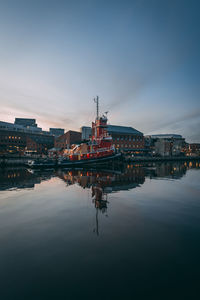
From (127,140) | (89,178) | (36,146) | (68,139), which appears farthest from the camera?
(36,146)

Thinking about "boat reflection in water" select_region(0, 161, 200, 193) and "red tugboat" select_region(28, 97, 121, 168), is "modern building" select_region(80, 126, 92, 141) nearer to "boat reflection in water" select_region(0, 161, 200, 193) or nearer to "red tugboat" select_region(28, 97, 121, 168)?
"red tugboat" select_region(28, 97, 121, 168)

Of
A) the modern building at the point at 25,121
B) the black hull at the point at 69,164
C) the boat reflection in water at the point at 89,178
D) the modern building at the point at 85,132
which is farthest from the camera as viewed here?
the modern building at the point at 25,121

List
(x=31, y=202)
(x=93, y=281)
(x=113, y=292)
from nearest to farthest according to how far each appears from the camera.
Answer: (x=113, y=292) → (x=93, y=281) → (x=31, y=202)

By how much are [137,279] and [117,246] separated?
65.7 inches

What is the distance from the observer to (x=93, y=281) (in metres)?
4.13

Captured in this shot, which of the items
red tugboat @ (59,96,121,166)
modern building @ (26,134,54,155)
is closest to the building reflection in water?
red tugboat @ (59,96,121,166)

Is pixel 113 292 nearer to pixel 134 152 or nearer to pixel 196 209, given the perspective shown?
pixel 196 209

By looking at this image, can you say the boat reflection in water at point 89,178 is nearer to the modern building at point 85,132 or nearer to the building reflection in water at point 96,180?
the building reflection in water at point 96,180

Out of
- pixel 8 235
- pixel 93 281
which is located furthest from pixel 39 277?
pixel 8 235

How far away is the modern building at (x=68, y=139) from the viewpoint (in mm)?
77100

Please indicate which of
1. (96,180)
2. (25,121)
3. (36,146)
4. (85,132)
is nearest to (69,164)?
(96,180)

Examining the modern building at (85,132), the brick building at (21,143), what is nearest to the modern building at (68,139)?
the modern building at (85,132)

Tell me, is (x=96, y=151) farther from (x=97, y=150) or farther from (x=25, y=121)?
(x=25, y=121)

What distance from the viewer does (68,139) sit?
77.4m
